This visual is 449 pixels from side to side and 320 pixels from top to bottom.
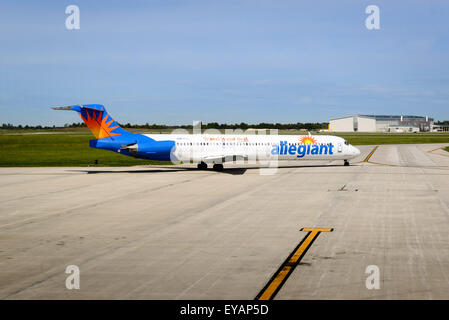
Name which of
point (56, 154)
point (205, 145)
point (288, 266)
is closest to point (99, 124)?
point (205, 145)

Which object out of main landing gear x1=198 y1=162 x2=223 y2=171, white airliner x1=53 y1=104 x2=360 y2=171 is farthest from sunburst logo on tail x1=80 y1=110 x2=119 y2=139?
main landing gear x1=198 y1=162 x2=223 y2=171

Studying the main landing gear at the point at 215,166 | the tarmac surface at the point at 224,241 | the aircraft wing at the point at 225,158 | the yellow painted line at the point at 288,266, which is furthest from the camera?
the main landing gear at the point at 215,166

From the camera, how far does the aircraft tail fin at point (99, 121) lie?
124ft

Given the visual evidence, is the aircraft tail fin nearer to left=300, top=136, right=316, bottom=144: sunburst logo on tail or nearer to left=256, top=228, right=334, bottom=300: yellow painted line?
left=300, top=136, right=316, bottom=144: sunburst logo on tail

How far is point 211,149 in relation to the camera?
139ft

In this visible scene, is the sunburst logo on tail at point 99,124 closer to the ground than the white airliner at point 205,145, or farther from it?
farther from it

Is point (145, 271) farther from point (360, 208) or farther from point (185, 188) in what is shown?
point (185, 188)

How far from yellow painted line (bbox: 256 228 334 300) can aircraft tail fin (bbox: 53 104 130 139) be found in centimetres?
2474

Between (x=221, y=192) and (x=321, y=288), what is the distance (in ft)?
57.9

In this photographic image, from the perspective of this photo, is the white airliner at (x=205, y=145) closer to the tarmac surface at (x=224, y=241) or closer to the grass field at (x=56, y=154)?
the tarmac surface at (x=224, y=241)

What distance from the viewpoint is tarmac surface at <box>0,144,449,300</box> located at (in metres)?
10.8

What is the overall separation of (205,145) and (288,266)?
29.9m

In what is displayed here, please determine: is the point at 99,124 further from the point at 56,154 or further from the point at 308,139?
the point at 56,154

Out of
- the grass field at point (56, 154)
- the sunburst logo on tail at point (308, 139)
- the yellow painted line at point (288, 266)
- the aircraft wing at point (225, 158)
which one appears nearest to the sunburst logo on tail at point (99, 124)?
the aircraft wing at point (225, 158)
